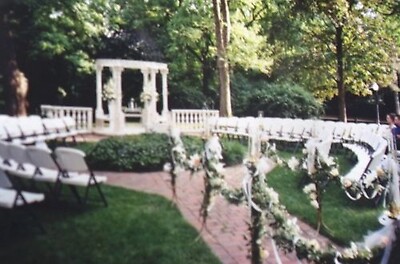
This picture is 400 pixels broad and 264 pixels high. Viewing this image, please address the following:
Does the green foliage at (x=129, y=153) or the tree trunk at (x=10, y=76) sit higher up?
the tree trunk at (x=10, y=76)

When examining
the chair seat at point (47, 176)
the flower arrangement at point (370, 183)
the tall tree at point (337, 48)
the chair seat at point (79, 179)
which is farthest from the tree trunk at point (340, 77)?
the chair seat at point (47, 176)

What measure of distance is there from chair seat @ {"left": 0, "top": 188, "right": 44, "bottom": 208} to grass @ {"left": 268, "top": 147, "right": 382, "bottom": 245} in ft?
3.40

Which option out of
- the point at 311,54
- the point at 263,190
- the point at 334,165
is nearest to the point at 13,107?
the point at 263,190

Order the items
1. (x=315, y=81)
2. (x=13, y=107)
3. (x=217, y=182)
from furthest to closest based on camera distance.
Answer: (x=315, y=81) → (x=217, y=182) → (x=13, y=107)

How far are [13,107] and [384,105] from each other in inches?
63.2

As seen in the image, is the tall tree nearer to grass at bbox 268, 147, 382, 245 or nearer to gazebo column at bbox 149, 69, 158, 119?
grass at bbox 268, 147, 382, 245

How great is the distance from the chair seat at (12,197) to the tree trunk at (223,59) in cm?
80

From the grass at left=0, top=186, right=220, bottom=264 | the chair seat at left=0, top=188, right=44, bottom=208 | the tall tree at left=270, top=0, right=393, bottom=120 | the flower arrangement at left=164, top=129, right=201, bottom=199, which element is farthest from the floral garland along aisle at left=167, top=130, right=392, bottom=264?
the chair seat at left=0, top=188, right=44, bottom=208

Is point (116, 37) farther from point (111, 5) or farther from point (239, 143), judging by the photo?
point (239, 143)

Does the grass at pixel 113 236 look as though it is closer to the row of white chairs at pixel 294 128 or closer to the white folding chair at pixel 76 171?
the white folding chair at pixel 76 171

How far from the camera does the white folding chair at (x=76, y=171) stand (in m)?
1.86

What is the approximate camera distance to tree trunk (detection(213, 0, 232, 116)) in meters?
2.06

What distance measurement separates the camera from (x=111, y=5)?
1889mm

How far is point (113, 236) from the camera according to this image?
1.93 m
